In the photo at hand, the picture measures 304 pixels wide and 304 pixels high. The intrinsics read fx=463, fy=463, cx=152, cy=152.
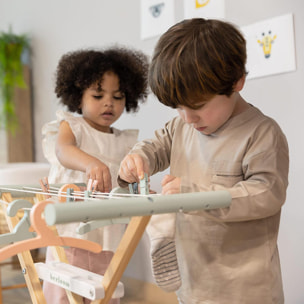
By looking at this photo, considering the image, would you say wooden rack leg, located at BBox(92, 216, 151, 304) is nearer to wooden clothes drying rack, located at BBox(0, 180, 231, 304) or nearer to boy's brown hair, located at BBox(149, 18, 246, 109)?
wooden clothes drying rack, located at BBox(0, 180, 231, 304)

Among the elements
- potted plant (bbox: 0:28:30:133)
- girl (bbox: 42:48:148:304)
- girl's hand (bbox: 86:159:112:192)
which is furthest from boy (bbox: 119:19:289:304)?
potted plant (bbox: 0:28:30:133)

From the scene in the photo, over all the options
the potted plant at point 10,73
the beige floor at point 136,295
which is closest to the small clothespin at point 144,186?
the beige floor at point 136,295

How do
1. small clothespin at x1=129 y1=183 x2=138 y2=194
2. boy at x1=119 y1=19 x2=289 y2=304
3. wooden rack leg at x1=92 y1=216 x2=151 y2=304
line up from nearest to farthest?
wooden rack leg at x1=92 y1=216 x2=151 y2=304 → boy at x1=119 y1=19 x2=289 y2=304 → small clothespin at x1=129 y1=183 x2=138 y2=194

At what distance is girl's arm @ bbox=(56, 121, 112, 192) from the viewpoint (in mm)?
1134

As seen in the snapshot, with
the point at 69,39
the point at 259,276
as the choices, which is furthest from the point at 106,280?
the point at 69,39

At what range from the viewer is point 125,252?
0.73 m

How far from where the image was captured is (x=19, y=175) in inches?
76.0

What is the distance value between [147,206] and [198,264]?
335mm

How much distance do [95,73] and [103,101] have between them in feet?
0.31

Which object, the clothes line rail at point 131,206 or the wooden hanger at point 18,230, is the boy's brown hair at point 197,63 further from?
the wooden hanger at point 18,230

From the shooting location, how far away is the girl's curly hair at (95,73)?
1498 mm

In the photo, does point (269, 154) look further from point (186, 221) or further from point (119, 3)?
point (119, 3)

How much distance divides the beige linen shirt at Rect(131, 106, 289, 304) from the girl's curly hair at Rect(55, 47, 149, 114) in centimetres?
60

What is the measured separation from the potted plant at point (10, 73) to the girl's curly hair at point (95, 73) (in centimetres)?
102
